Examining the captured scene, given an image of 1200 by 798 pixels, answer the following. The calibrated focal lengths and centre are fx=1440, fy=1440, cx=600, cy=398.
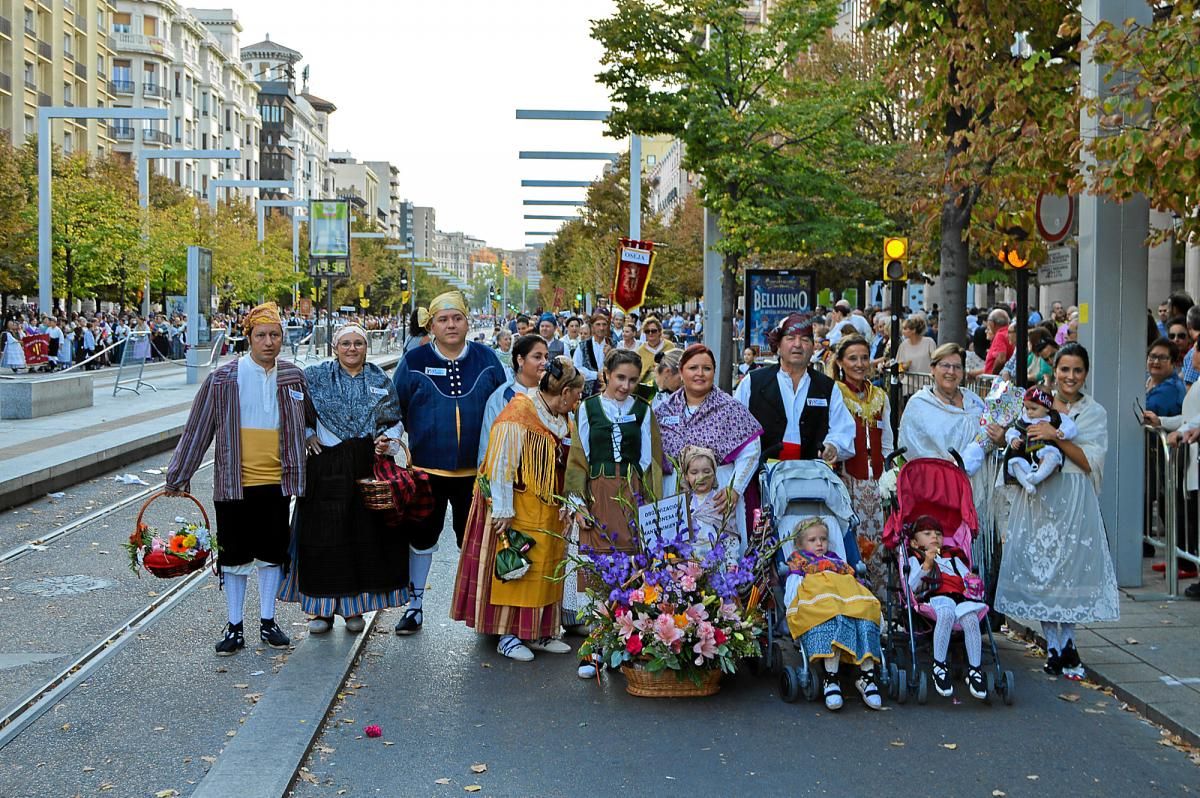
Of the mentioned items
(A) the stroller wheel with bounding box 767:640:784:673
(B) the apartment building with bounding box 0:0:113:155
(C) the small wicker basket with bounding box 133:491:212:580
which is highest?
(B) the apartment building with bounding box 0:0:113:155

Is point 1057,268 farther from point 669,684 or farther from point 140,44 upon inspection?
point 140,44

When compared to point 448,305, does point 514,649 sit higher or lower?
lower

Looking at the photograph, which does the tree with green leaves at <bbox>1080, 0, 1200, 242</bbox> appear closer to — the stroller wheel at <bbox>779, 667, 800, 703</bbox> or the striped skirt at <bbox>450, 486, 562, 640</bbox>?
the stroller wheel at <bbox>779, 667, 800, 703</bbox>

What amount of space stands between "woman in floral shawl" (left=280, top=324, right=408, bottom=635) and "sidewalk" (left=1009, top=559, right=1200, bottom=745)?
11.6ft

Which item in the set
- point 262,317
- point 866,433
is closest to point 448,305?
point 262,317

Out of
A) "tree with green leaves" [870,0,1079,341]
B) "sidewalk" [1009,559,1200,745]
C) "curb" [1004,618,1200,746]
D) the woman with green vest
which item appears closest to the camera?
"curb" [1004,618,1200,746]

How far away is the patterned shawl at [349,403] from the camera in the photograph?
7668 millimetres

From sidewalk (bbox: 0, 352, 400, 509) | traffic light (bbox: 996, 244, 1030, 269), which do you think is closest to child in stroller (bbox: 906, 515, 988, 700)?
traffic light (bbox: 996, 244, 1030, 269)

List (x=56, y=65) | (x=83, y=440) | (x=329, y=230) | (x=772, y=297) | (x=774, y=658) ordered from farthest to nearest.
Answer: (x=56, y=65) < (x=329, y=230) < (x=772, y=297) < (x=83, y=440) < (x=774, y=658)

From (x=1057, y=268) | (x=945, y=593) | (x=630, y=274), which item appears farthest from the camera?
(x=630, y=274)

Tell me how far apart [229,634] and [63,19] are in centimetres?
7117

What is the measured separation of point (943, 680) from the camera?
6.66 metres

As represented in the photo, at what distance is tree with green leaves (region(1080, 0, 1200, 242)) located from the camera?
305 inches

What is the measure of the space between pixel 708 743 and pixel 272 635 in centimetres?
276
